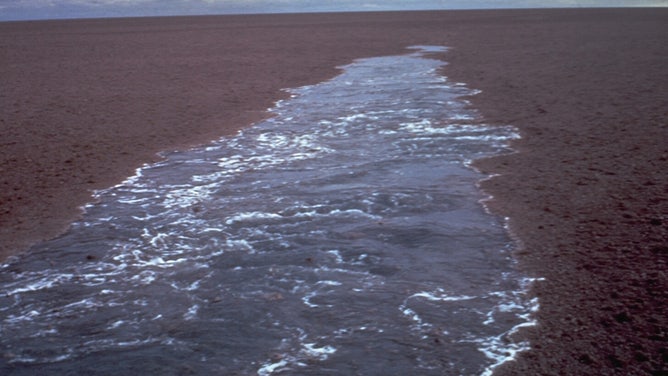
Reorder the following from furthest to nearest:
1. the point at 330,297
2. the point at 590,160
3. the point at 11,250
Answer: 1. the point at 590,160
2. the point at 11,250
3. the point at 330,297

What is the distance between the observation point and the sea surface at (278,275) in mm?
4770

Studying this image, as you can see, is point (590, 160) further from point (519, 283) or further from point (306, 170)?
point (519, 283)

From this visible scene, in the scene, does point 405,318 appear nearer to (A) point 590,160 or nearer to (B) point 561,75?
(A) point 590,160

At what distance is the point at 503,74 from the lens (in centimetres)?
1966

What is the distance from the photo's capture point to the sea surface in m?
4.77

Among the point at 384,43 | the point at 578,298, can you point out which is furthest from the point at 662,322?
the point at 384,43

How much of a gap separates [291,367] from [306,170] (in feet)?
16.8

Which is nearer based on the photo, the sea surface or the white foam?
the sea surface

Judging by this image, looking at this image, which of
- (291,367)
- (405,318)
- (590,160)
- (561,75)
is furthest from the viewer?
(561,75)

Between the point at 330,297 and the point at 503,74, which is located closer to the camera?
the point at 330,297

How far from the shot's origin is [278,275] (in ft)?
19.9

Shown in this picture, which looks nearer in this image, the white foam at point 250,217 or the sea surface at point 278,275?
the sea surface at point 278,275

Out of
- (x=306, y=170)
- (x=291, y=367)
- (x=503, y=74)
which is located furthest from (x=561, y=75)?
(x=291, y=367)

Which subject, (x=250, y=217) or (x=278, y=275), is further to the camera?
(x=250, y=217)
